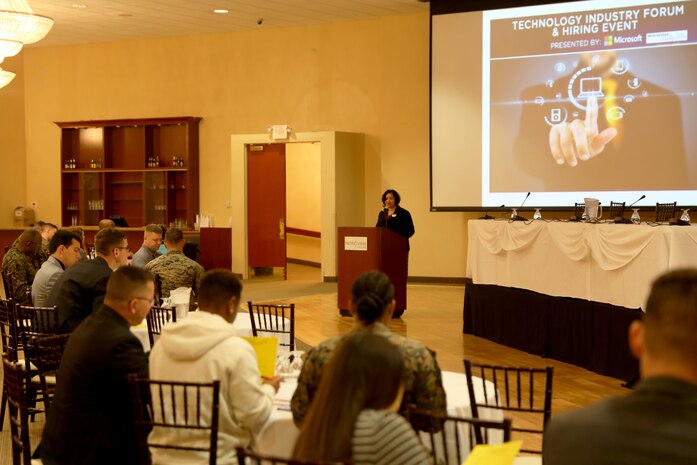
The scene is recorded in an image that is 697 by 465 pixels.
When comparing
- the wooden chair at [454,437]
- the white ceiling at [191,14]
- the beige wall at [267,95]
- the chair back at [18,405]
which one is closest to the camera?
the wooden chair at [454,437]

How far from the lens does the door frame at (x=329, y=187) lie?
45.9ft

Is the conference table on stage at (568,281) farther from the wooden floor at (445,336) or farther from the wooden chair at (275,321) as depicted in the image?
the wooden chair at (275,321)

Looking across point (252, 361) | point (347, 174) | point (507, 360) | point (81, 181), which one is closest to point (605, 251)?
point (507, 360)

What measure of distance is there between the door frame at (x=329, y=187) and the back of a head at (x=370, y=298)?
10712 mm

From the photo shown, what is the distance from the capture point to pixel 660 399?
156 centimetres

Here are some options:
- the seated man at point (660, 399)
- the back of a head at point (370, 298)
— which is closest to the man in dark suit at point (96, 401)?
the back of a head at point (370, 298)

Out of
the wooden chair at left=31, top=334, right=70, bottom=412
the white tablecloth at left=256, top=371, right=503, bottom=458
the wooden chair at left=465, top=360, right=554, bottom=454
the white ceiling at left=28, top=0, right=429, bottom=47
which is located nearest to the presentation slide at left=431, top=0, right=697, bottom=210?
the white ceiling at left=28, top=0, right=429, bottom=47

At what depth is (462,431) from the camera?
141 inches

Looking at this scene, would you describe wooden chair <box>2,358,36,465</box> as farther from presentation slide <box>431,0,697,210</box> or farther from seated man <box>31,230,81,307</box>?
presentation slide <box>431,0,697,210</box>

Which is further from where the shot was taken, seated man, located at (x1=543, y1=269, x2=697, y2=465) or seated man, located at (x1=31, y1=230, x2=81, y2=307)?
seated man, located at (x1=31, y1=230, x2=81, y2=307)

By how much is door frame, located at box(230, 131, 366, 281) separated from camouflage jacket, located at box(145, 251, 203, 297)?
23.4 feet

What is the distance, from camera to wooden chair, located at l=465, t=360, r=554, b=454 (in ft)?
11.3

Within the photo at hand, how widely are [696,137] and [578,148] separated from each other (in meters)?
1.44

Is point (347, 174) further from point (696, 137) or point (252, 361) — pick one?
point (252, 361)
